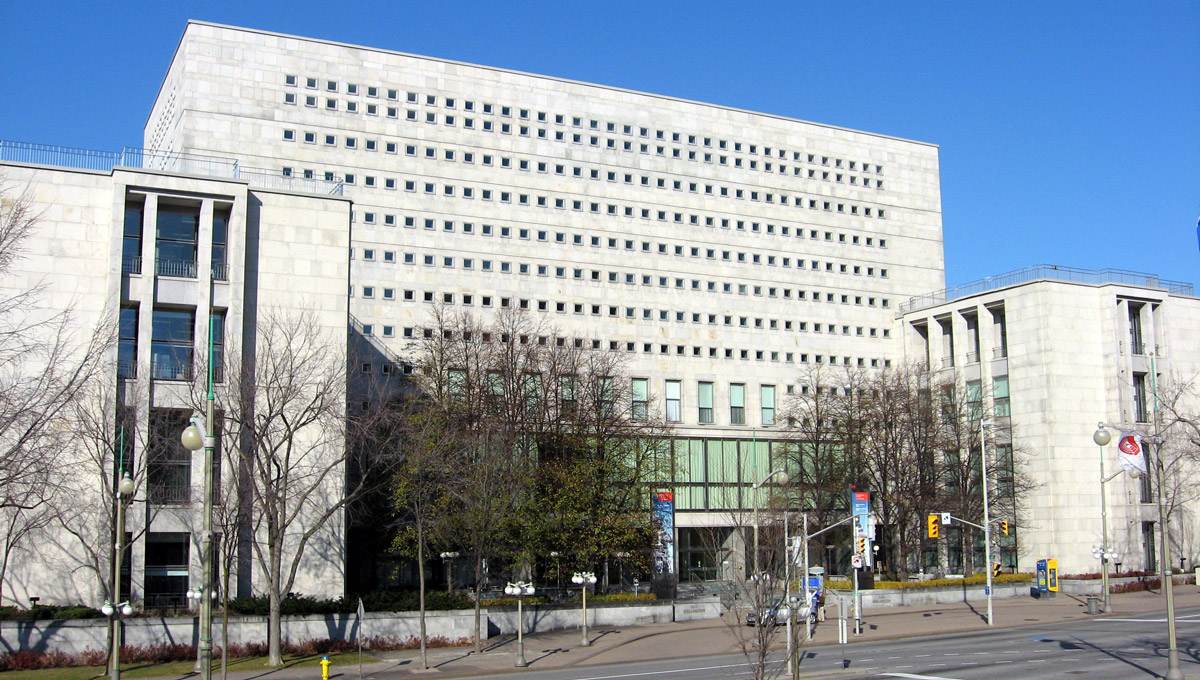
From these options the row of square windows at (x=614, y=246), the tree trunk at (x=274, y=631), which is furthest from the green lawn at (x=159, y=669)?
the row of square windows at (x=614, y=246)

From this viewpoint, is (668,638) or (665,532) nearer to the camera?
(668,638)

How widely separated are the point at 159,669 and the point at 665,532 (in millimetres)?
33746

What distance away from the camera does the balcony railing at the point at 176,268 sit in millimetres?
44812

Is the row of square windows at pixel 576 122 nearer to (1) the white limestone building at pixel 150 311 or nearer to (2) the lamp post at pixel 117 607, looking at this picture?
(1) the white limestone building at pixel 150 311

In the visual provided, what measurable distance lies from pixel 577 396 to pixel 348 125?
24.3 metres

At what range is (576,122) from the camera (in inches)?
3017

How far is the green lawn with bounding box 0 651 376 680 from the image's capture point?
34031 mm

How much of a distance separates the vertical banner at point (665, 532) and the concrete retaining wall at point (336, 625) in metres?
8.83

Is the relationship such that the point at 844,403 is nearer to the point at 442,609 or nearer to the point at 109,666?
the point at 442,609

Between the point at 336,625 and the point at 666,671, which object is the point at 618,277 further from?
the point at 666,671

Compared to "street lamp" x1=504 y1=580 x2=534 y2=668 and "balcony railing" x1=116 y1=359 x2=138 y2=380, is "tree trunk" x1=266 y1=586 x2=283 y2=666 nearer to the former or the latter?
"street lamp" x1=504 y1=580 x2=534 y2=668

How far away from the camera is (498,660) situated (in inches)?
1559

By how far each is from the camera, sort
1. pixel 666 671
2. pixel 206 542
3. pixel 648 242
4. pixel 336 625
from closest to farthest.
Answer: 1. pixel 206 542
2. pixel 666 671
3. pixel 336 625
4. pixel 648 242

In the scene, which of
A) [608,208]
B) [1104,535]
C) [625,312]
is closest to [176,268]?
[625,312]
